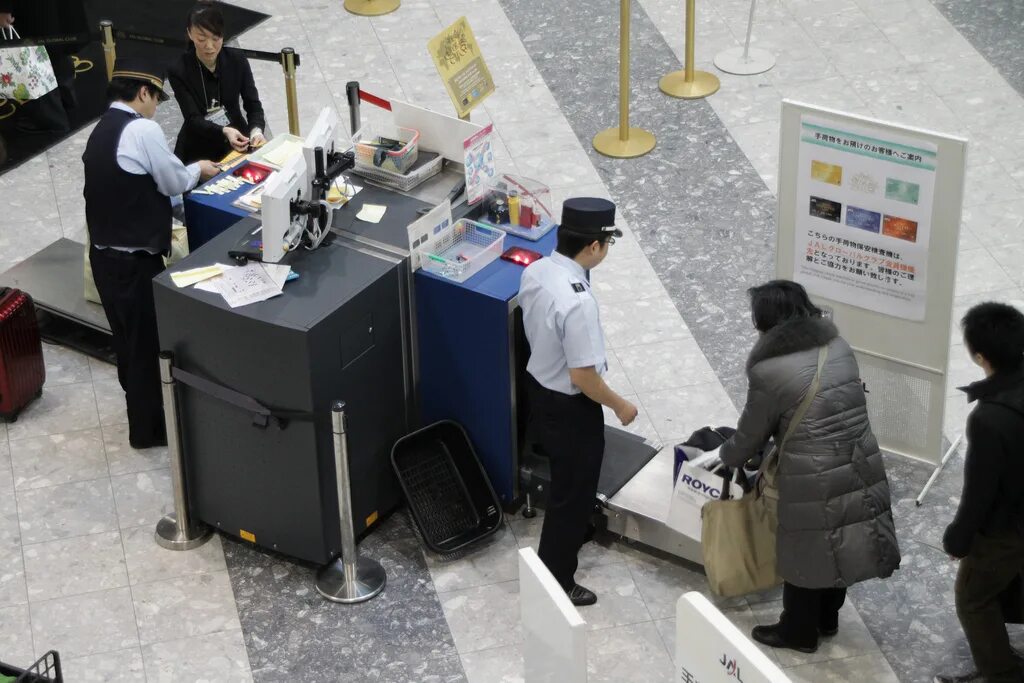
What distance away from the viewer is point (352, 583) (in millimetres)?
6172

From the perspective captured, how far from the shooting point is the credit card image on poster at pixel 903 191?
6.02 metres

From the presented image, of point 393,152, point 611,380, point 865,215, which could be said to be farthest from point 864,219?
point 393,152

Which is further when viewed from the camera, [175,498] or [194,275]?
[175,498]

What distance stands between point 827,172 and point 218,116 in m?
3.06

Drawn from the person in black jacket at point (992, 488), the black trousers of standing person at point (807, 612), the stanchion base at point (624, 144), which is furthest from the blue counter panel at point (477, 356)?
the stanchion base at point (624, 144)

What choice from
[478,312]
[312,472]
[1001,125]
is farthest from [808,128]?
[1001,125]

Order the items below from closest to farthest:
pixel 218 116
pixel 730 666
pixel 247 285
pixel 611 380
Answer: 1. pixel 730 666
2. pixel 247 285
3. pixel 611 380
4. pixel 218 116

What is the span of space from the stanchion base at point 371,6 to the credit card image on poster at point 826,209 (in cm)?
509

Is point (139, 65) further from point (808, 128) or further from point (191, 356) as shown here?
point (808, 128)

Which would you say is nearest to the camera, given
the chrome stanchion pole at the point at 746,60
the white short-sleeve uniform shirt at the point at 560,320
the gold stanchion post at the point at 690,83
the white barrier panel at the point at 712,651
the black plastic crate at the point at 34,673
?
the white barrier panel at the point at 712,651

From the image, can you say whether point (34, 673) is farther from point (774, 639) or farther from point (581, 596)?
point (774, 639)

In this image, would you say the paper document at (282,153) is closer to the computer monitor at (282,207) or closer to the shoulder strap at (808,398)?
the computer monitor at (282,207)

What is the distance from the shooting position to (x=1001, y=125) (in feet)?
29.7

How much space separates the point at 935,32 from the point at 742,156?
79.3 inches
